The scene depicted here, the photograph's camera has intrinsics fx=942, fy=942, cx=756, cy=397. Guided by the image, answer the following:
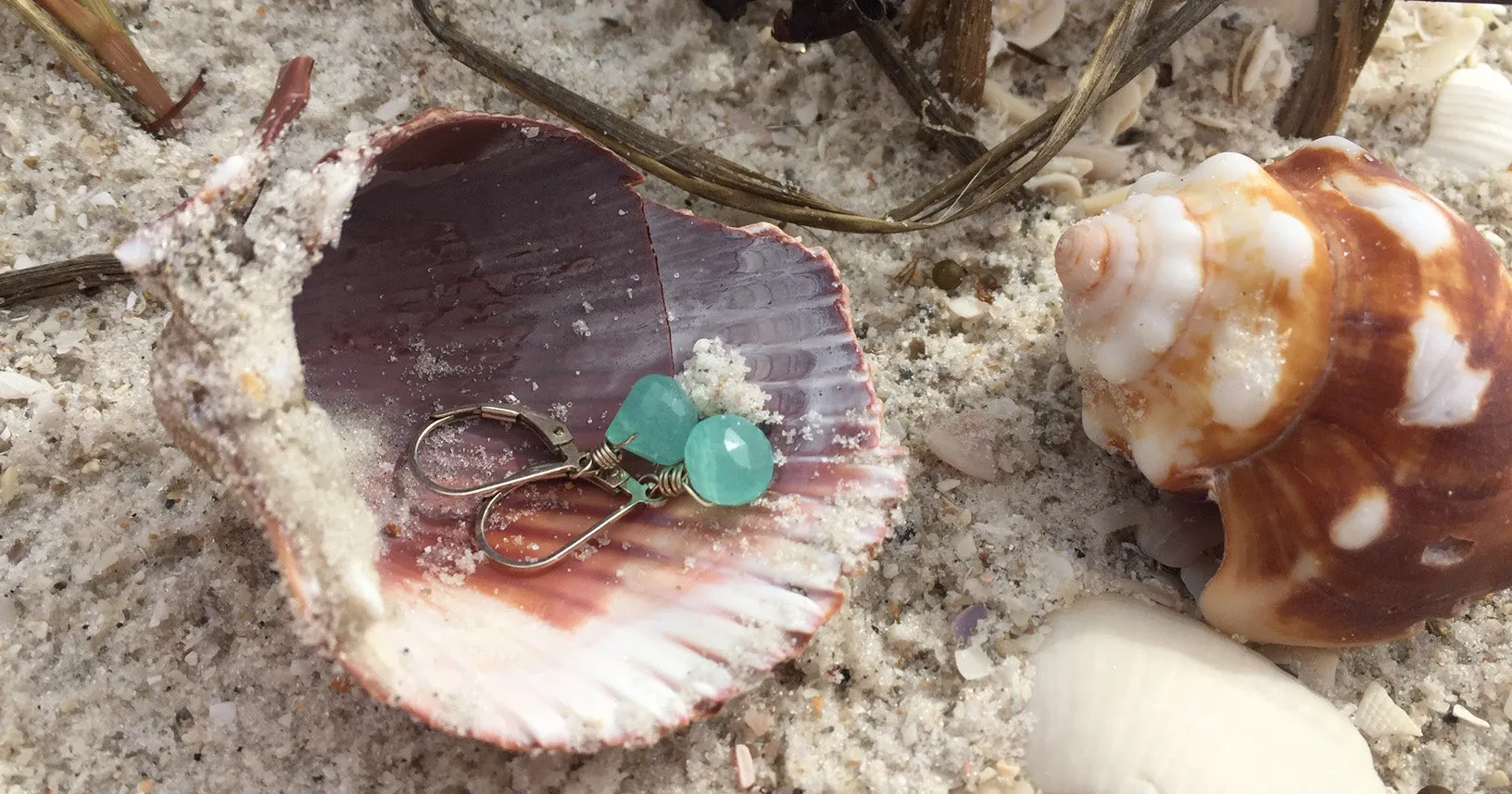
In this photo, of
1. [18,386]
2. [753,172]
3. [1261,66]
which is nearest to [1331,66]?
[1261,66]

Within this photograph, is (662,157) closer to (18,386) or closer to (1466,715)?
(18,386)

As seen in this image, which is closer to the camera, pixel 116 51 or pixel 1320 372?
pixel 1320 372

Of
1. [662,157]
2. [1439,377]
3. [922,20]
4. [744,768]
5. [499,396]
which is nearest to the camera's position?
[1439,377]

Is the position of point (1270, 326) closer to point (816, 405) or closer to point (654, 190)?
point (816, 405)

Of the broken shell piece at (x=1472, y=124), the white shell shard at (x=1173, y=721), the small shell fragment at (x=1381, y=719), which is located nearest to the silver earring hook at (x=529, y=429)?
the white shell shard at (x=1173, y=721)

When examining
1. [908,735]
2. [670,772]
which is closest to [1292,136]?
[908,735]

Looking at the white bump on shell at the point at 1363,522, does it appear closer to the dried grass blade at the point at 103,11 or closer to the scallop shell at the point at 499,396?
the scallop shell at the point at 499,396

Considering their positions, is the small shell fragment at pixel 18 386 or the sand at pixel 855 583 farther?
the small shell fragment at pixel 18 386
